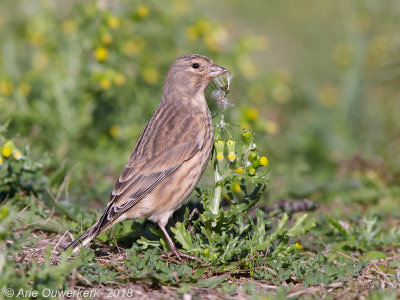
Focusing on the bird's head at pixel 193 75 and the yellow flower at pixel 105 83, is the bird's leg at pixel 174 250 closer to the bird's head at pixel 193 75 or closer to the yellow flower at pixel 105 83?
the bird's head at pixel 193 75

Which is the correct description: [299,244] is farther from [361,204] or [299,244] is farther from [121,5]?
[121,5]

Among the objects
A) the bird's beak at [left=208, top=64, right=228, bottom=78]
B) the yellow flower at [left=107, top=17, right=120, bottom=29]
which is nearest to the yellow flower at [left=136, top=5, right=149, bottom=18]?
the yellow flower at [left=107, top=17, right=120, bottom=29]

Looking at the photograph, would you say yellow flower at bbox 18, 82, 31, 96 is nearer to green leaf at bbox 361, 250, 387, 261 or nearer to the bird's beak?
the bird's beak

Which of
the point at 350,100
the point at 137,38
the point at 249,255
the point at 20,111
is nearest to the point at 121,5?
the point at 137,38

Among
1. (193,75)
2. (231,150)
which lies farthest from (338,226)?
(193,75)

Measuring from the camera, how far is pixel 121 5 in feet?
24.5

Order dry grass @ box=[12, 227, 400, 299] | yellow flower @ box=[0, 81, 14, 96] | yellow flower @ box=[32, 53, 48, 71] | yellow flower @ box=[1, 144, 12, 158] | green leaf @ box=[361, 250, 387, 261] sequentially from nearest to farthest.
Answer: dry grass @ box=[12, 227, 400, 299]
yellow flower @ box=[1, 144, 12, 158]
green leaf @ box=[361, 250, 387, 261]
yellow flower @ box=[0, 81, 14, 96]
yellow flower @ box=[32, 53, 48, 71]

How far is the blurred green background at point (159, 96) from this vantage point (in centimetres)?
689

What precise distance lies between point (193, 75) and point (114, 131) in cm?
235

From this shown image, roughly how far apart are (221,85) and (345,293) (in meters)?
2.01

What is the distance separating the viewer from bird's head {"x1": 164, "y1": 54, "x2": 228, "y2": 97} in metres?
5.43

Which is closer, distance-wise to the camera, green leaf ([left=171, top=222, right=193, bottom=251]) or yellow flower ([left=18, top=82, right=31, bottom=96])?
Answer: green leaf ([left=171, top=222, right=193, bottom=251])

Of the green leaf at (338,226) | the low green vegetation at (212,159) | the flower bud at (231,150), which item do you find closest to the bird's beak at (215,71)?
the low green vegetation at (212,159)

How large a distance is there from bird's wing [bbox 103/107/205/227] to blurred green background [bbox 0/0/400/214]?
4.04ft
